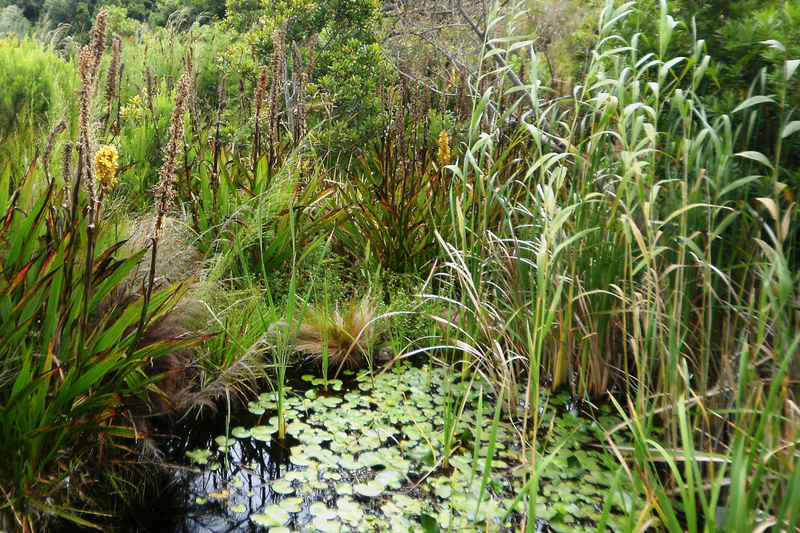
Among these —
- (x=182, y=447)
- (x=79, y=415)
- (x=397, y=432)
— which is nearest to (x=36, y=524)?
(x=79, y=415)

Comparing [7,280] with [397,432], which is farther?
[397,432]

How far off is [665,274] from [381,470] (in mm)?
1198

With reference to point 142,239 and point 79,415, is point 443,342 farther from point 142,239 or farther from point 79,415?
point 79,415

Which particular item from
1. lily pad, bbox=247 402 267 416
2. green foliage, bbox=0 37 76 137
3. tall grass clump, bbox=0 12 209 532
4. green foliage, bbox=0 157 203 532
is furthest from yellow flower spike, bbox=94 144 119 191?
green foliage, bbox=0 37 76 137

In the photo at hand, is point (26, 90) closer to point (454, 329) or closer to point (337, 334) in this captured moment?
point (337, 334)

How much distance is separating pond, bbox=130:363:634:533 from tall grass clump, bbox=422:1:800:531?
0.44ft

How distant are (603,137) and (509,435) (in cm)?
133

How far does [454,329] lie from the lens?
2996 mm

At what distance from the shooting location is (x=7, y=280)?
1714 mm

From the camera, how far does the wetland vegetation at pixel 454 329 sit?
163cm

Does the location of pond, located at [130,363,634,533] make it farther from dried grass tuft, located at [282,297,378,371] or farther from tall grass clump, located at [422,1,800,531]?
dried grass tuft, located at [282,297,378,371]

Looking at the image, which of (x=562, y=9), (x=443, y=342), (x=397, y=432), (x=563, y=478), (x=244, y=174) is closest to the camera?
(x=563, y=478)

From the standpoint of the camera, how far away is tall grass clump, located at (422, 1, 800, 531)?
171 cm

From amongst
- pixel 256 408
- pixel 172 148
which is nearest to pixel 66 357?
pixel 172 148
